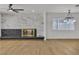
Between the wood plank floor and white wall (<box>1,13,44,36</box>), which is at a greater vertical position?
white wall (<box>1,13,44,36</box>)

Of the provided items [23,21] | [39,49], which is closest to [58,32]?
[23,21]

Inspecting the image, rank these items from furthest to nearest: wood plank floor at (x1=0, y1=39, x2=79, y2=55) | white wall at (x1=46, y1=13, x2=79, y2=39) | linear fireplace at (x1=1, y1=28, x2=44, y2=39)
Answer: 1. white wall at (x1=46, y1=13, x2=79, y2=39)
2. linear fireplace at (x1=1, y1=28, x2=44, y2=39)
3. wood plank floor at (x1=0, y1=39, x2=79, y2=55)

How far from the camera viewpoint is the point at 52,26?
1043cm

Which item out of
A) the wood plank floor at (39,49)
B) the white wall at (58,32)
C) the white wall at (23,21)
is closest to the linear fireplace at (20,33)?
the white wall at (23,21)

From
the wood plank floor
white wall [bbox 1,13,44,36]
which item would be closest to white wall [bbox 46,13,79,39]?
white wall [bbox 1,13,44,36]

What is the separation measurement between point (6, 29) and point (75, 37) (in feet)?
14.3

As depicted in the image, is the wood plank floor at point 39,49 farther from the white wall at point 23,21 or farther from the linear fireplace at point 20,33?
the white wall at point 23,21

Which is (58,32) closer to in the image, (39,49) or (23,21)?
(23,21)

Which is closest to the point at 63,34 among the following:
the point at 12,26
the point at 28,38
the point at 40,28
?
the point at 40,28

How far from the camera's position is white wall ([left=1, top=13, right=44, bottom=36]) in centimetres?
969

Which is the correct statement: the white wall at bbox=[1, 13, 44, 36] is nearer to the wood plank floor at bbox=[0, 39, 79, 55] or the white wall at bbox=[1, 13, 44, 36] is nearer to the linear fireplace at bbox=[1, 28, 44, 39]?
the linear fireplace at bbox=[1, 28, 44, 39]

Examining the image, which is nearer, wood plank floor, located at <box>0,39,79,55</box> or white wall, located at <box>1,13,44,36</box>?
wood plank floor, located at <box>0,39,79,55</box>
